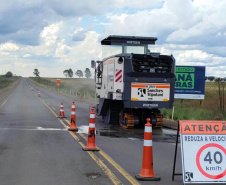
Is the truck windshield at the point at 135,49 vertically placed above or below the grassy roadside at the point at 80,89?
above

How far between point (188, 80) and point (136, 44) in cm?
431

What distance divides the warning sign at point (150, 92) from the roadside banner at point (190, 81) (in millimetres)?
3884

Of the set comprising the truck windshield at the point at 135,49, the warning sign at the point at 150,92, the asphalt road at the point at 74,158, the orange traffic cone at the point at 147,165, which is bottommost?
the asphalt road at the point at 74,158

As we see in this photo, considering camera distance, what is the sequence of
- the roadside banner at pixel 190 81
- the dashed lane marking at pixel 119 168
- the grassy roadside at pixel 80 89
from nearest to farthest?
the dashed lane marking at pixel 119 168 < the roadside banner at pixel 190 81 < the grassy roadside at pixel 80 89

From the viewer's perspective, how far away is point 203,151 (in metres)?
6.29

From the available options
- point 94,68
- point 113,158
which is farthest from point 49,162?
point 94,68

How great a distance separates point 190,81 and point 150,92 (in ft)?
15.6

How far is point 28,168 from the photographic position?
7.70 metres

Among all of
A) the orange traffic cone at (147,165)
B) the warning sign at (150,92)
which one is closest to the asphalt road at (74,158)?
the orange traffic cone at (147,165)

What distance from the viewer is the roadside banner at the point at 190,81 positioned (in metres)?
18.5

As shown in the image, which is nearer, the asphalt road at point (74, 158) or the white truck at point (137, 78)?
the asphalt road at point (74, 158)

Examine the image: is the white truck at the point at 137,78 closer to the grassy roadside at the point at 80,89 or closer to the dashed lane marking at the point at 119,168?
the dashed lane marking at the point at 119,168

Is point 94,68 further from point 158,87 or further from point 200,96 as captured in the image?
point 200,96

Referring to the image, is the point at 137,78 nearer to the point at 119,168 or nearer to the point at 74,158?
the point at 74,158
